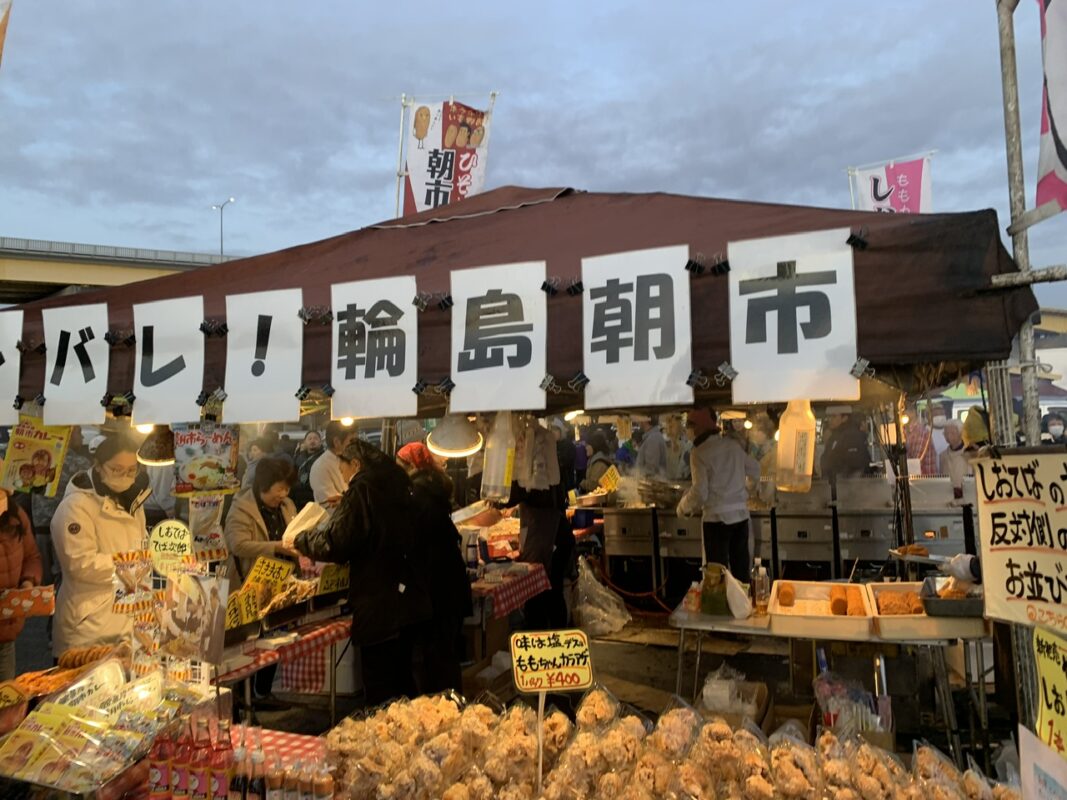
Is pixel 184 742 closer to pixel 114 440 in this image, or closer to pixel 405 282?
pixel 405 282

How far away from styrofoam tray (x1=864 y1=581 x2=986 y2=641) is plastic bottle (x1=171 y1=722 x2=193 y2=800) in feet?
12.2

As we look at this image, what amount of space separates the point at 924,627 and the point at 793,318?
103 inches

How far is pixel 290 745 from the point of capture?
2.96m

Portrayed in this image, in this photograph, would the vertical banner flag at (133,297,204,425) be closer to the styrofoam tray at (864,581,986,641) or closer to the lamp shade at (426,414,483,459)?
the lamp shade at (426,414,483,459)

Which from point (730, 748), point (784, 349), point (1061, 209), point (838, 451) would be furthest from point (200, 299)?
point (838, 451)

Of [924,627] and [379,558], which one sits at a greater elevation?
[379,558]

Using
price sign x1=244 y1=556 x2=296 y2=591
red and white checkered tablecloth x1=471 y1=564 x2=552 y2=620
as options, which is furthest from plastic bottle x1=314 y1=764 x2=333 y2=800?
red and white checkered tablecloth x1=471 y1=564 x2=552 y2=620

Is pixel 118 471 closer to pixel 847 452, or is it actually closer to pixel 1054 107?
pixel 1054 107

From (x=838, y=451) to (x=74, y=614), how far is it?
9.45 metres

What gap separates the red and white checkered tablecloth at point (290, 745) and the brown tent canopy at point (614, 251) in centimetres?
154

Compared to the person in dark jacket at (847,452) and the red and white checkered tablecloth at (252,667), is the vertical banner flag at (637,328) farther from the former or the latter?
the person in dark jacket at (847,452)

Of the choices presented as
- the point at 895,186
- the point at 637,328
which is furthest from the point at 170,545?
the point at 895,186

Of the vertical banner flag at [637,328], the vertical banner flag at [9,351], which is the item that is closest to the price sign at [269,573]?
the vertical banner flag at [9,351]

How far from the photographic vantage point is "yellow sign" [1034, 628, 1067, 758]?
1.85 m
